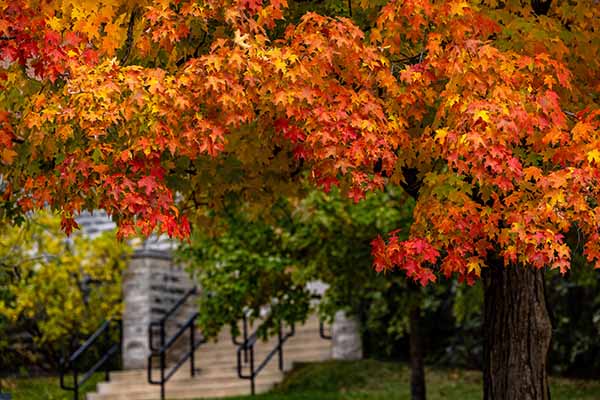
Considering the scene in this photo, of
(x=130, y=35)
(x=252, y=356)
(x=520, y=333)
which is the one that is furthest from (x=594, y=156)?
(x=252, y=356)

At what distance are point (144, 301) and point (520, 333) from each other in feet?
33.2

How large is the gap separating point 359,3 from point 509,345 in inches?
111

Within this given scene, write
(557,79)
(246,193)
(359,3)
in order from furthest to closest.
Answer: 1. (246,193)
2. (359,3)
3. (557,79)

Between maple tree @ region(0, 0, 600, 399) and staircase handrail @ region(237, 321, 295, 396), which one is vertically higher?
maple tree @ region(0, 0, 600, 399)

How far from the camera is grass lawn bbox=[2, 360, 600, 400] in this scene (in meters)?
15.4

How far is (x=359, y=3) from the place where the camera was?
870cm

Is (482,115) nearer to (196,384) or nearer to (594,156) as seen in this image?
(594,156)

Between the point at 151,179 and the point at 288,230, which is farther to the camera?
the point at 288,230

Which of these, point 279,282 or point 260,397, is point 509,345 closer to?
point 279,282

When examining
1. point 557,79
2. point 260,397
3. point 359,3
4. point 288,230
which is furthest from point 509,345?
point 260,397

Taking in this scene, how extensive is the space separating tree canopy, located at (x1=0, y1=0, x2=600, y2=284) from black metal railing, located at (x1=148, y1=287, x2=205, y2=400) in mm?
8473

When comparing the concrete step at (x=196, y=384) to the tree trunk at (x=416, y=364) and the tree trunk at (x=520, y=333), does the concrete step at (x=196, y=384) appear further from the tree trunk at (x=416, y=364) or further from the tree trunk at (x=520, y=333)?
the tree trunk at (x=520, y=333)

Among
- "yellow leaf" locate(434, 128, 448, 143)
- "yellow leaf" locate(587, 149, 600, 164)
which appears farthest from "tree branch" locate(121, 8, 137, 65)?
"yellow leaf" locate(587, 149, 600, 164)

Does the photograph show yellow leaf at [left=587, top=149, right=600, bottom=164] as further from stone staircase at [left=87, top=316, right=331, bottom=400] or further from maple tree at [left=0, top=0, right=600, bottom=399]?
stone staircase at [left=87, top=316, right=331, bottom=400]
